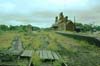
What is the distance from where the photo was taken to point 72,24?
91.9m

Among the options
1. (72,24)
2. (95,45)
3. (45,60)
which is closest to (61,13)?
(72,24)

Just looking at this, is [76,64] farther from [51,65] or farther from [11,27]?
[11,27]

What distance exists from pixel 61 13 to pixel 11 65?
112m

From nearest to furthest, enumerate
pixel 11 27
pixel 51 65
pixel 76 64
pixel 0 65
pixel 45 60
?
pixel 0 65 → pixel 51 65 → pixel 76 64 → pixel 45 60 → pixel 11 27

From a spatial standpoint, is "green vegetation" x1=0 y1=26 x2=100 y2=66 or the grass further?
the grass

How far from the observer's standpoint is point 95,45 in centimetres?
2098

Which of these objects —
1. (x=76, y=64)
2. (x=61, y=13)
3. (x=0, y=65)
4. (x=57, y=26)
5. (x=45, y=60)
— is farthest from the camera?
(x=61, y=13)

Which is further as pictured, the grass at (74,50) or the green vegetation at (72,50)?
the grass at (74,50)

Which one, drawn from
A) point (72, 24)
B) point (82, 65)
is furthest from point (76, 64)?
point (72, 24)

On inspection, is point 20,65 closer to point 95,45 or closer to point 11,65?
point 11,65

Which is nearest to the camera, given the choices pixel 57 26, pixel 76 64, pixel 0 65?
pixel 0 65

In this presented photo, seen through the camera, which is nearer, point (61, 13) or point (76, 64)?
point (76, 64)

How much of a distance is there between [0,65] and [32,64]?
123 cm

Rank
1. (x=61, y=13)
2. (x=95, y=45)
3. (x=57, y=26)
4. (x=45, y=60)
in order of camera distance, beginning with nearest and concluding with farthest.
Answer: (x=45, y=60) → (x=95, y=45) → (x=57, y=26) → (x=61, y=13)
